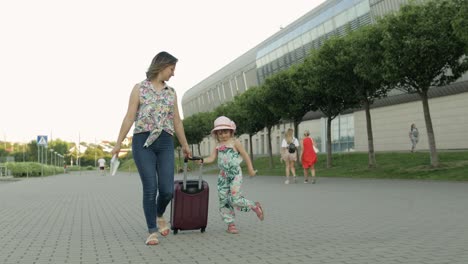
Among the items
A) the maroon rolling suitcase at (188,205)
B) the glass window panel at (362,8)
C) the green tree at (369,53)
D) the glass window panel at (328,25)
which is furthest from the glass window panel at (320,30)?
the maroon rolling suitcase at (188,205)

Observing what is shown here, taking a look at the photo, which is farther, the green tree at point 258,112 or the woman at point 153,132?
the green tree at point 258,112

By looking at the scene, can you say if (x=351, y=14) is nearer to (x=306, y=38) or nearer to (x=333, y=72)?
(x=306, y=38)

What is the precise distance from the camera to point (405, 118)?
43.4 metres

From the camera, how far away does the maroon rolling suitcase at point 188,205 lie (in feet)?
23.9

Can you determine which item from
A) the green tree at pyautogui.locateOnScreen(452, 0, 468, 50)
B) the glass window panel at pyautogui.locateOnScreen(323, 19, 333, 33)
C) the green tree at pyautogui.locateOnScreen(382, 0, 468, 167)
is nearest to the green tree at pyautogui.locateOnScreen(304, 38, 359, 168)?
the green tree at pyautogui.locateOnScreen(382, 0, 468, 167)

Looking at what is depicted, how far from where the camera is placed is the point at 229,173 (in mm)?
7734

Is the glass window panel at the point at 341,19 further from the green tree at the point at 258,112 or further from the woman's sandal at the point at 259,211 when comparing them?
the woman's sandal at the point at 259,211

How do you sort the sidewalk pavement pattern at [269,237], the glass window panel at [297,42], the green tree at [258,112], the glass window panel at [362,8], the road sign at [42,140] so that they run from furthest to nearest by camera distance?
1. the glass window panel at [297,42]
2. the glass window panel at [362,8]
3. the road sign at [42,140]
4. the green tree at [258,112]
5. the sidewalk pavement pattern at [269,237]

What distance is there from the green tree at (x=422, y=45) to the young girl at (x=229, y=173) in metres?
15.1

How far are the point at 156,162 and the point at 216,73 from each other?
8295 cm

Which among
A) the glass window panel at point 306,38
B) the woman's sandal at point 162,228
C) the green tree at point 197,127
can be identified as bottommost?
the woman's sandal at point 162,228

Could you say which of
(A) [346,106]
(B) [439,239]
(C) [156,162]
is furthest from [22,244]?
(A) [346,106]

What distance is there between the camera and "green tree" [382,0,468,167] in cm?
2116

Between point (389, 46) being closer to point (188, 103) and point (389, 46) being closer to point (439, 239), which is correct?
point (439, 239)
